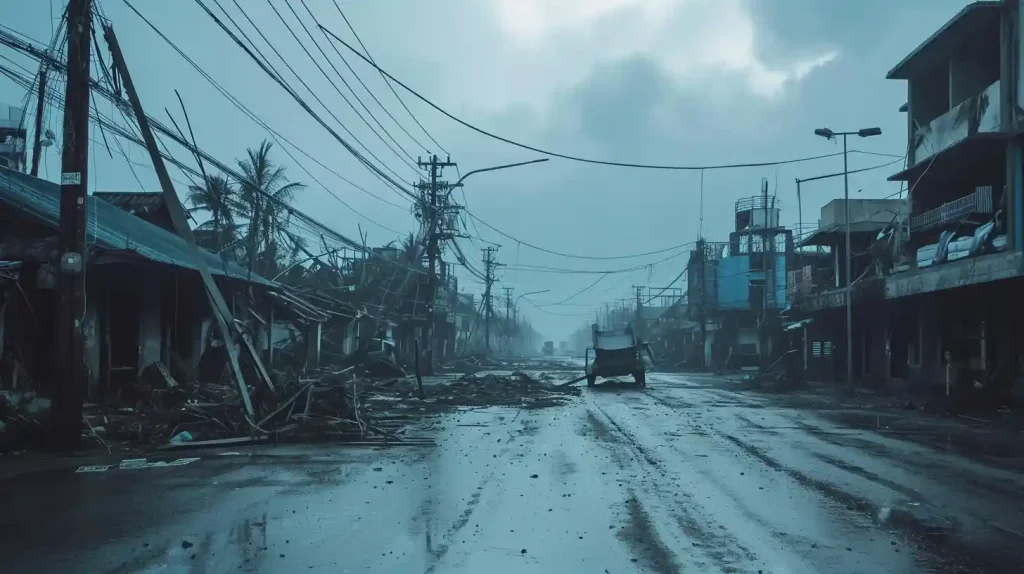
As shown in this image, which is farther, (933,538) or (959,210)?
(959,210)

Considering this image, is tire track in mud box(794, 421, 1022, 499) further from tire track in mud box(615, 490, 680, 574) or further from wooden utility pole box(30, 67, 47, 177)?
wooden utility pole box(30, 67, 47, 177)

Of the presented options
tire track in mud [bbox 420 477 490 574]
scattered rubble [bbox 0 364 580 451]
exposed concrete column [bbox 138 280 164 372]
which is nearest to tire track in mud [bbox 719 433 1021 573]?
tire track in mud [bbox 420 477 490 574]

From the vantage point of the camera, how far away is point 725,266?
76312 millimetres

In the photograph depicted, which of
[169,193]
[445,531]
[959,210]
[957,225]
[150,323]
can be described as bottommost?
[445,531]

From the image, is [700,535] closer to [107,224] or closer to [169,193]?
[169,193]

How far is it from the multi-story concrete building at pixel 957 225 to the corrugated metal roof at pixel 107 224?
2134 centimetres

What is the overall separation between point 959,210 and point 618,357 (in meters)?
14.9

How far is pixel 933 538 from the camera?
8.16 m

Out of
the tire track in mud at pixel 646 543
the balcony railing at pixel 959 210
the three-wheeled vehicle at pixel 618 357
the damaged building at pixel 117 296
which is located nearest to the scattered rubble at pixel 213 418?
the damaged building at pixel 117 296

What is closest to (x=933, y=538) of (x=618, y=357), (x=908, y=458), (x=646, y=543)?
(x=646, y=543)

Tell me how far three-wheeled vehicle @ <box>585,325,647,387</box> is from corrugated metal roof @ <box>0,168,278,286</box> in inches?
658

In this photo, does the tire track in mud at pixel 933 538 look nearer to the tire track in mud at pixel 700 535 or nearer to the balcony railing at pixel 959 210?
the tire track in mud at pixel 700 535

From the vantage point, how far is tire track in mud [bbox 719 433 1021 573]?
23.6 ft

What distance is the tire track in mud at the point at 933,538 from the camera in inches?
283
